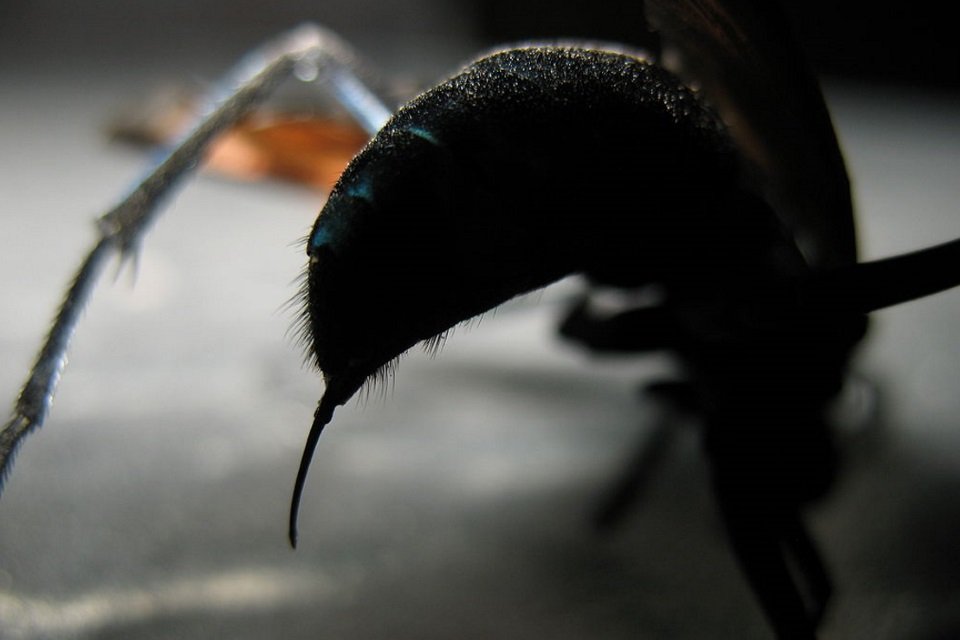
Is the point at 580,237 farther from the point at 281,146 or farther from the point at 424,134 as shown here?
the point at 281,146

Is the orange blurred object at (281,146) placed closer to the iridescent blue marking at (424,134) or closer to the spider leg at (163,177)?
the spider leg at (163,177)

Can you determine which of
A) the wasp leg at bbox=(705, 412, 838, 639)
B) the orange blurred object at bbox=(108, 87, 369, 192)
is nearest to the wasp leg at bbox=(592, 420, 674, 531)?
the wasp leg at bbox=(705, 412, 838, 639)

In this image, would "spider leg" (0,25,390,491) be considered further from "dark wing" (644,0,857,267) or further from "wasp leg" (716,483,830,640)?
"wasp leg" (716,483,830,640)

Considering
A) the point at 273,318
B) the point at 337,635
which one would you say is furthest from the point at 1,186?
the point at 337,635

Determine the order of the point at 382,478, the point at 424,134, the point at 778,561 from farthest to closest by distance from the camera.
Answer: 1. the point at 382,478
2. the point at 778,561
3. the point at 424,134

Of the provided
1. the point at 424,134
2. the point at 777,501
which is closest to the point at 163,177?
the point at 424,134

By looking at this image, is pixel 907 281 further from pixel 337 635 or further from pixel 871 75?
pixel 871 75
